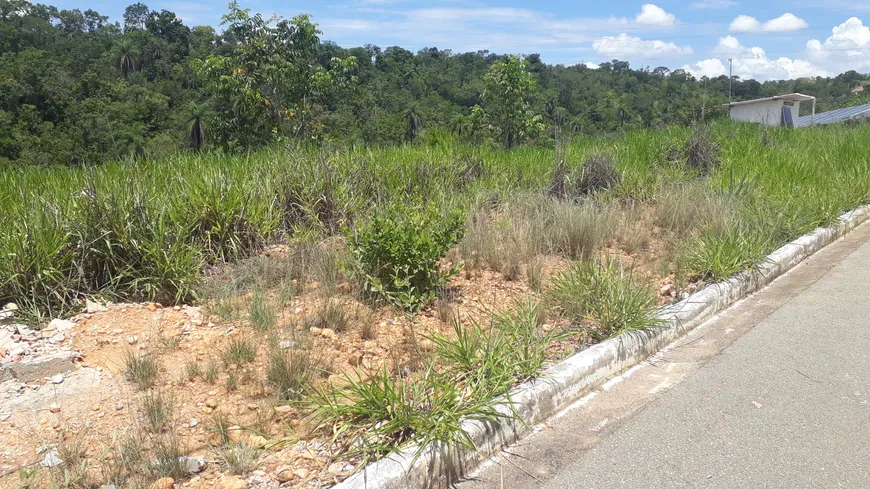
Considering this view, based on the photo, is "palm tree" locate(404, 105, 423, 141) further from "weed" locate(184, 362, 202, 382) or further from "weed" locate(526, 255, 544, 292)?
"weed" locate(184, 362, 202, 382)

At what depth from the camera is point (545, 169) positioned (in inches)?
370

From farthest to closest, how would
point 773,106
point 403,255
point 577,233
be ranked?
point 773,106
point 577,233
point 403,255

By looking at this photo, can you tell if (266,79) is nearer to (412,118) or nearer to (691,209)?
(691,209)

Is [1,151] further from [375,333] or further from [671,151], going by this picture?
[375,333]

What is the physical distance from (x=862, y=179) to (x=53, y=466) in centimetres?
1128

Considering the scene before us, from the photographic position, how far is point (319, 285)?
517cm

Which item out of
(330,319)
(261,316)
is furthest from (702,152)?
(261,316)

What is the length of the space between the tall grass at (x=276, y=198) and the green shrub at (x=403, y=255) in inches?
43.2

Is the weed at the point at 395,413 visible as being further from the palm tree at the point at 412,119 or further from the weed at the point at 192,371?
the palm tree at the point at 412,119

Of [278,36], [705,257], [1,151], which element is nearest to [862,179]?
[705,257]

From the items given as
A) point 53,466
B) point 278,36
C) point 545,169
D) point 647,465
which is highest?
point 278,36

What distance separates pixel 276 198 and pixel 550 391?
A: 3.83 meters

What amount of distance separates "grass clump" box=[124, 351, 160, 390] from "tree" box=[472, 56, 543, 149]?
60.9 feet

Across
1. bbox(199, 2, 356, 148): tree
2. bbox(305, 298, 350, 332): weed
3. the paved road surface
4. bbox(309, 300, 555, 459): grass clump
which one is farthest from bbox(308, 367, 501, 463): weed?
bbox(199, 2, 356, 148): tree
